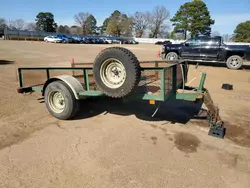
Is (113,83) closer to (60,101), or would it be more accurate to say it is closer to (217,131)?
(60,101)

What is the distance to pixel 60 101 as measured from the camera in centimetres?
493

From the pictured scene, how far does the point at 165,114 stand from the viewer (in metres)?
5.33

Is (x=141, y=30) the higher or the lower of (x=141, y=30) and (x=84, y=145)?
the higher

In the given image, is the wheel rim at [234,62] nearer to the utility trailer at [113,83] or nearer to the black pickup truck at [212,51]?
the black pickup truck at [212,51]

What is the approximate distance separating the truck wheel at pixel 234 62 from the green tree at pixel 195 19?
5732cm

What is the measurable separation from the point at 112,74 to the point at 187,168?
79.2 inches

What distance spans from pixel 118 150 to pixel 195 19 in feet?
230

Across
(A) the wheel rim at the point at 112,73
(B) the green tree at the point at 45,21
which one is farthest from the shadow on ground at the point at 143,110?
(B) the green tree at the point at 45,21

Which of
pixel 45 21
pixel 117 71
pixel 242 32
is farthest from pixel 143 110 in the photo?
pixel 45 21

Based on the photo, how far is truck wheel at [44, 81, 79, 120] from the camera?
456 cm

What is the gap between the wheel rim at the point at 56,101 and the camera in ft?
16.0

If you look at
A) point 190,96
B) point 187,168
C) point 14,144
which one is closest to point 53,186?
point 14,144

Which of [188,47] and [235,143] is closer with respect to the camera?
[235,143]

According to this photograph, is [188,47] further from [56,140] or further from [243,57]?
[56,140]
